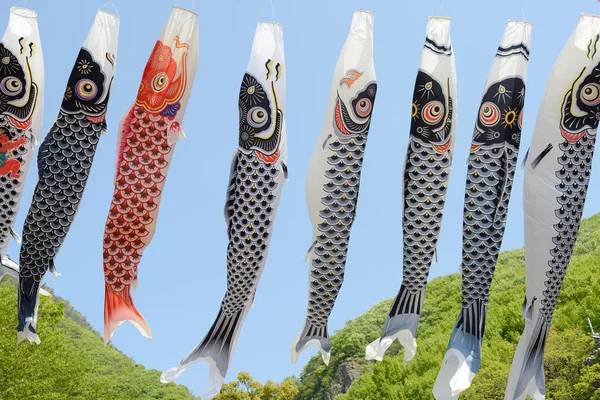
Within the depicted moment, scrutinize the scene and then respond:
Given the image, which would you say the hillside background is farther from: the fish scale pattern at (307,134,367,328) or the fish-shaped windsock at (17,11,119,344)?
the fish-shaped windsock at (17,11,119,344)

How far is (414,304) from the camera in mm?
8203

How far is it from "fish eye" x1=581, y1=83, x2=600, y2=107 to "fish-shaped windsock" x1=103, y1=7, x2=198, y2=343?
4040 mm

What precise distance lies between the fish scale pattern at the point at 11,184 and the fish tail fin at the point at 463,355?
4793mm

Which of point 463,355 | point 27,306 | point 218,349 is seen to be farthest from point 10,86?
point 463,355

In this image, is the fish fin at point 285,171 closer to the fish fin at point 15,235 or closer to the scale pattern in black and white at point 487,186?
the scale pattern in black and white at point 487,186

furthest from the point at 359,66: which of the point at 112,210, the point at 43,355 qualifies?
the point at 43,355

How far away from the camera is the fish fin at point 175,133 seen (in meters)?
8.27

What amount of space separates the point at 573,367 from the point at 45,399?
9.46 meters

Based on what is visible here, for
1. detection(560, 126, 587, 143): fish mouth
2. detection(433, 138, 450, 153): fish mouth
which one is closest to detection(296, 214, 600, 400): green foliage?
detection(560, 126, 587, 143): fish mouth

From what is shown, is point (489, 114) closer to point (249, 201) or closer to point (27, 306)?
point (249, 201)

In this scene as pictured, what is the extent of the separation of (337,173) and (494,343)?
1066 centimetres

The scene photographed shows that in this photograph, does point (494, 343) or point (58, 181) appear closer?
point (58, 181)

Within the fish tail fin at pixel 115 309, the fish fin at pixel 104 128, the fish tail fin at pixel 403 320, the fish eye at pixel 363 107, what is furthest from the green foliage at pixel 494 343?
the fish fin at pixel 104 128

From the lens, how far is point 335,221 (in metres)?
8.08
